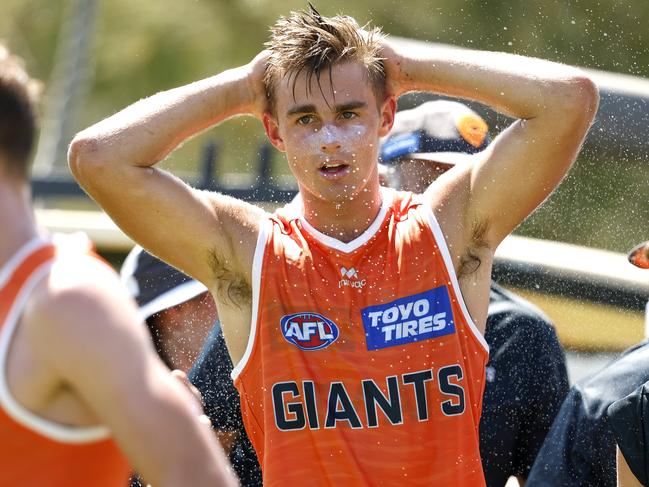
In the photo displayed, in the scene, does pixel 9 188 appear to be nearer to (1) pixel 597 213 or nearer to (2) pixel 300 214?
(2) pixel 300 214

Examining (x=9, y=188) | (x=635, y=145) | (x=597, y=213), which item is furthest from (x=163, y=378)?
(x=597, y=213)

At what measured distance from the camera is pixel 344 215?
12.2ft

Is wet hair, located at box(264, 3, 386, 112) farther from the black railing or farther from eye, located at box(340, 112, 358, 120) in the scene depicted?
the black railing

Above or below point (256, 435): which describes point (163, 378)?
above

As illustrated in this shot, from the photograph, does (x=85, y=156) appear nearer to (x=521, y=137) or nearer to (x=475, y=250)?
(x=475, y=250)

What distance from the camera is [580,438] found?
3.94 meters

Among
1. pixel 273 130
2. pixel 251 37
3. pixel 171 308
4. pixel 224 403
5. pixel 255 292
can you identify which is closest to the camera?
pixel 255 292

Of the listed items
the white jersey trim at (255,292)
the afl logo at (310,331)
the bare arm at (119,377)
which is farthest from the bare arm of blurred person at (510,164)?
the bare arm at (119,377)

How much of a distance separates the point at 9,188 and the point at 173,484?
1.98ft

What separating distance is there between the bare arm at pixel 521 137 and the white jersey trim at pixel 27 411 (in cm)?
171

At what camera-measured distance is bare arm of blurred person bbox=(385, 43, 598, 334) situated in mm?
3633

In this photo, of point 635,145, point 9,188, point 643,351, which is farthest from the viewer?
point 635,145

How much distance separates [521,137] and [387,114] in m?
0.43

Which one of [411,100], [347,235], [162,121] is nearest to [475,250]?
[347,235]
